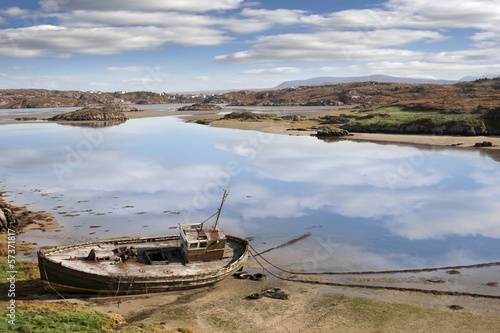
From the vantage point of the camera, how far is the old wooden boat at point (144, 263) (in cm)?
2262

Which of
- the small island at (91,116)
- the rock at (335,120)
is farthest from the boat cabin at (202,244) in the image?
the small island at (91,116)

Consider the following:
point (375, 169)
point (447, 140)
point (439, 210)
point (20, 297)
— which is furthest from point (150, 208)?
point (447, 140)

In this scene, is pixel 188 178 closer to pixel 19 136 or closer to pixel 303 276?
pixel 303 276

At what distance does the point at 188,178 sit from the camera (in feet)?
162

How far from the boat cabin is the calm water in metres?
4.49

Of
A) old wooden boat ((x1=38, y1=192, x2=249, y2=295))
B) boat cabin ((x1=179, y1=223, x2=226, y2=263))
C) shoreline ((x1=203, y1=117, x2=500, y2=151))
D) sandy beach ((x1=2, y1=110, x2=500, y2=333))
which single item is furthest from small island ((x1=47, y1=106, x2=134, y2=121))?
sandy beach ((x1=2, y1=110, x2=500, y2=333))

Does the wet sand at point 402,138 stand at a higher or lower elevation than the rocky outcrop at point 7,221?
higher

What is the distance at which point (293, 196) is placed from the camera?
138 feet

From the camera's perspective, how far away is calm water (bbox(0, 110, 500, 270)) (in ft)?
98.0

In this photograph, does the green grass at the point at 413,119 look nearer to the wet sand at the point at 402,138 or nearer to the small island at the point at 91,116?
the wet sand at the point at 402,138

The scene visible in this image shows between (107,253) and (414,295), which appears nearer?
(414,295)

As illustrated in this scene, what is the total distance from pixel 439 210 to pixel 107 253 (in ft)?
97.6

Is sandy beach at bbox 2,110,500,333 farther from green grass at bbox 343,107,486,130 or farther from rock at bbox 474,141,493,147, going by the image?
green grass at bbox 343,107,486,130

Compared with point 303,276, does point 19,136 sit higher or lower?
higher
